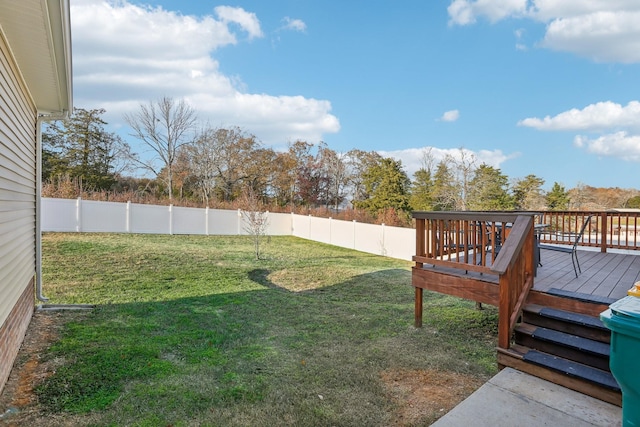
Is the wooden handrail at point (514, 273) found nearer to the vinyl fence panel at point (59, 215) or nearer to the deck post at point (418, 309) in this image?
the deck post at point (418, 309)

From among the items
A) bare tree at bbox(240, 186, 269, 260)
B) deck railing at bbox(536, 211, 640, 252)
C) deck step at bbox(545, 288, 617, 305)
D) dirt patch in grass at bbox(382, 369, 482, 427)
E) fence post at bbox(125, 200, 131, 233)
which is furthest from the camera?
fence post at bbox(125, 200, 131, 233)

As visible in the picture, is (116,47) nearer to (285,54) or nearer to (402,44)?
(285,54)

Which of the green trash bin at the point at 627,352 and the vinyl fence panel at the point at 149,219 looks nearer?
the green trash bin at the point at 627,352

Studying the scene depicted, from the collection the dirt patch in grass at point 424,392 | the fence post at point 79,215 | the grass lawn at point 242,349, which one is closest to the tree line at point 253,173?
the fence post at point 79,215

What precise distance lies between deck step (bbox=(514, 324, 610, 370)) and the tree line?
13.7 m

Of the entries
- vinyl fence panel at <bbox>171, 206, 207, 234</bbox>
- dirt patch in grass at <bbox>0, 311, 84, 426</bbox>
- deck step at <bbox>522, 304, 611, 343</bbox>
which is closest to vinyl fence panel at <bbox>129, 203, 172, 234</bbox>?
vinyl fence panel at <bbox>171, 206, 207, 234</bbox>

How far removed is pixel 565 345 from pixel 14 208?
5887 mm

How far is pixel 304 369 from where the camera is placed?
3555mm

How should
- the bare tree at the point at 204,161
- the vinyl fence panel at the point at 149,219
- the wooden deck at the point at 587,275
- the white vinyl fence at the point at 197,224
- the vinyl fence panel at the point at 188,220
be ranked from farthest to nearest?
1. the bare tree at the point at 204,161
2. the vinyl fence panel at the point at 188,220
3. the vinyl fence panel at the point at 149,219
4. the white vinyl fence at the point at 197,224
5. the wooden deck at the point at 587,275

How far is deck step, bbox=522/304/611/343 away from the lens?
305 centimetres

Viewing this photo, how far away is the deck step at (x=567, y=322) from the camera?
305 centimetres

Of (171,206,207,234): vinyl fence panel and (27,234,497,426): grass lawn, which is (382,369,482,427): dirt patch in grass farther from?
(171,206,207,234): vinyl fence panel

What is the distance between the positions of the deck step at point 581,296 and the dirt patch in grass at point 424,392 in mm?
1270

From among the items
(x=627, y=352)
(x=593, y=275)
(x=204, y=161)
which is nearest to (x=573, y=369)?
(x=627, y=352)
